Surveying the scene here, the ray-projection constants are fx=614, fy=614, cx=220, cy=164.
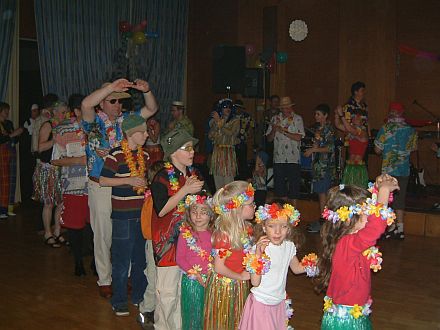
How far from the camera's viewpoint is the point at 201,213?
3283mm

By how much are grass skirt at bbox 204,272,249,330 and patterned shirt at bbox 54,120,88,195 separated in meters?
2.53

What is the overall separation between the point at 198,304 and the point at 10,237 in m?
4.02

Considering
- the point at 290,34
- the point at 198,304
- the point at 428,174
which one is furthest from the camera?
the point at 290,34

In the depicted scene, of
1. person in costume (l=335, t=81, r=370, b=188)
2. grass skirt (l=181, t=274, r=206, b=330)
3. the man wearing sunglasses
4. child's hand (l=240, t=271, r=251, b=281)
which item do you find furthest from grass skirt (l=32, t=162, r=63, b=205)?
child's hand (l=240, t=271, r=251, b=281)

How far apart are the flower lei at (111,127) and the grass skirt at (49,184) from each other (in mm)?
1811

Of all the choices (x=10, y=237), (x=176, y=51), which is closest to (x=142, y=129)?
(x=10, y=237)

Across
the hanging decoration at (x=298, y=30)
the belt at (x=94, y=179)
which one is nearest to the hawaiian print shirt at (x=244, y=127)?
the hanging decoration at (x=298, y=30)

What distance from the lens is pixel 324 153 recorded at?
7105 mm

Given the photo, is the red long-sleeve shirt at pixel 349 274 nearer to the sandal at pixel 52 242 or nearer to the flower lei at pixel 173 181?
the flower lei at pixel 173 181

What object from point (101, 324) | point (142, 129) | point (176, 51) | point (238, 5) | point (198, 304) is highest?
point (238, 5)

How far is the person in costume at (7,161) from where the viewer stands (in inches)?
295

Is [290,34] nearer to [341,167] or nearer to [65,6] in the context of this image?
[341,167]

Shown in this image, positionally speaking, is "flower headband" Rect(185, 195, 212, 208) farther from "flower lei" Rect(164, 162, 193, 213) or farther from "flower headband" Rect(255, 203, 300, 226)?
"flower headband" Rect(255, 203, 300, 226)

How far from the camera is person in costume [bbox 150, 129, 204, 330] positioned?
342cm
